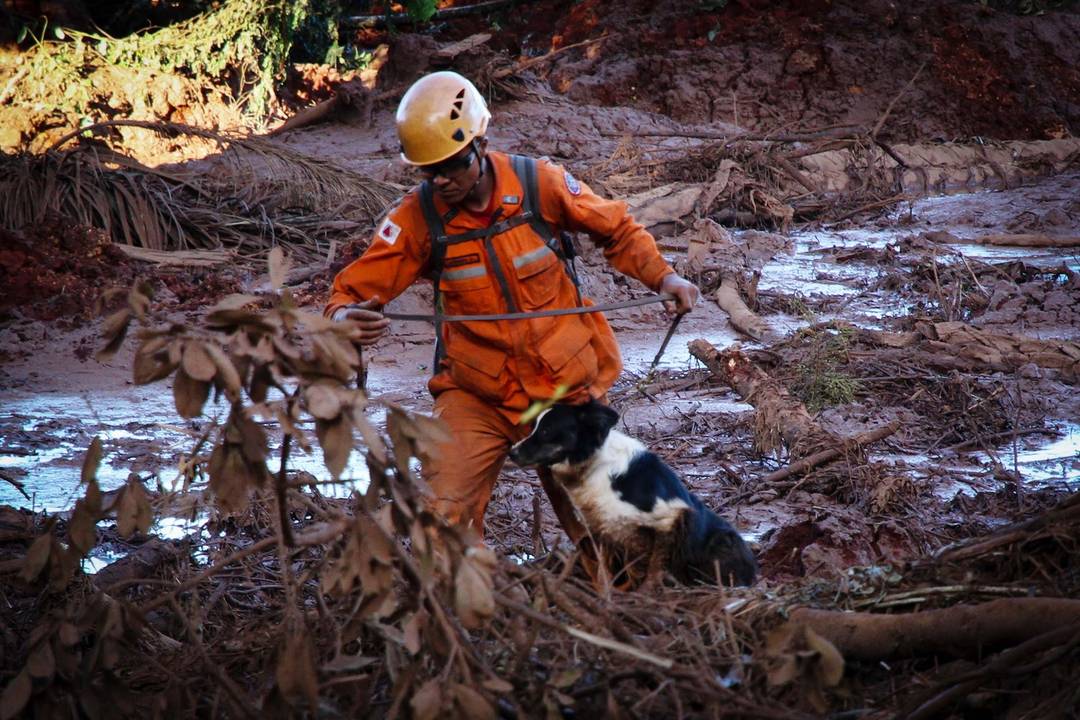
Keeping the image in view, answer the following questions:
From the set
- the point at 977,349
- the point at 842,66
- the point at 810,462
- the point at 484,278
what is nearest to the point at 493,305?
the point at 484,278

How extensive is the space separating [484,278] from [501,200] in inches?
10.9

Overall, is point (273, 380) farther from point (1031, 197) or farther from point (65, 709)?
point (1031, 197)

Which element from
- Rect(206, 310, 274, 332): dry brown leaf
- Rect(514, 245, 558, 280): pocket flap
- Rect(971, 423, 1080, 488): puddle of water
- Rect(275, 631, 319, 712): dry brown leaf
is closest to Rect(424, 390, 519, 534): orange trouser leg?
Rect(514, 245, 558, 280): pocket flap

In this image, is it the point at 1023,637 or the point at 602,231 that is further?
the point at 602,231

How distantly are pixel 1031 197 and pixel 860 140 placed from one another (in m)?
2.15

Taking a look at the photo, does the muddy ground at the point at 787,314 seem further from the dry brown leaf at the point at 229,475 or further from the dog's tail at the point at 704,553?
the dry brown leaf at the point at 229,475

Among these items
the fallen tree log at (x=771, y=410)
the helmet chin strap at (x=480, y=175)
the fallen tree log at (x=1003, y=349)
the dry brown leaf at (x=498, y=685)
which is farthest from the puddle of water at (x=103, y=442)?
the fallen tree log at (x=1003, y=349)

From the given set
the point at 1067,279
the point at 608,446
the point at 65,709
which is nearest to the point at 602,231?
the point at 608,446

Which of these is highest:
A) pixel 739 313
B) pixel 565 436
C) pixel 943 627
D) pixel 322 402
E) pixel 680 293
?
pixel 322 402

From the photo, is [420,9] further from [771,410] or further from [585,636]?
[585,636]

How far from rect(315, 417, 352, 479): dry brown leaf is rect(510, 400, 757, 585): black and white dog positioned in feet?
5.30

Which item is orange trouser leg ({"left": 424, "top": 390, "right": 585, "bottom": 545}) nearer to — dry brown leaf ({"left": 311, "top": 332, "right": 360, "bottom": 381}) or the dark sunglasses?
the dark sunglasses

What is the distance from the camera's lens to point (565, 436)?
375cm

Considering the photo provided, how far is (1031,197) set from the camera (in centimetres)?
1341
